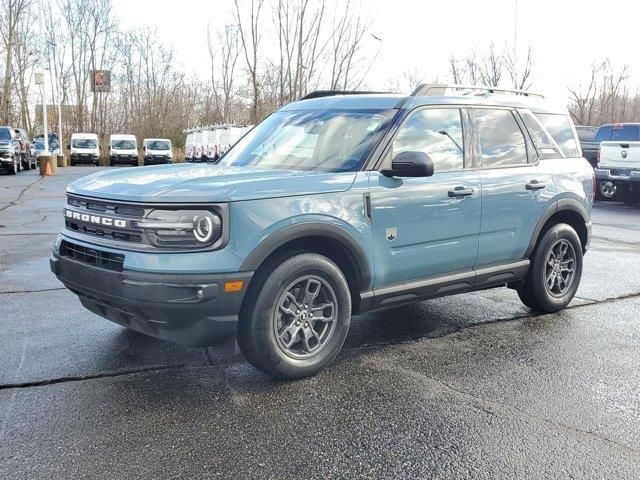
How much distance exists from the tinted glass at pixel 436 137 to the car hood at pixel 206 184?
2.12 ft

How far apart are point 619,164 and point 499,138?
13152 millimetres

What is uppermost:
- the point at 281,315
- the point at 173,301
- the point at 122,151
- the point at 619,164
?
the point at 122,151

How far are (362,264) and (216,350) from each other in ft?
3.68

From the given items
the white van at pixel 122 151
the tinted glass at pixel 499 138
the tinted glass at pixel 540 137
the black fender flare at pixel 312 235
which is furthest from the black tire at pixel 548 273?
the white van at pixel 122 151

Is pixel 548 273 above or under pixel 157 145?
under

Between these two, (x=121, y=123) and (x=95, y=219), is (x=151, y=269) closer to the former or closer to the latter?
(x=95, y=219)

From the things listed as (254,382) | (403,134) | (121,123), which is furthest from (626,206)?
(121,123)

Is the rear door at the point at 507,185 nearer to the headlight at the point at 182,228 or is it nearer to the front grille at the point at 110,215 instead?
the headlight at the point at 182,228

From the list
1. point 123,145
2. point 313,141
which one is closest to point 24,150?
point 123,145

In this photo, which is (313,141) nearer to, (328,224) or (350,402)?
(328,224)

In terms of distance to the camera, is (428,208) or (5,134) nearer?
(428,208)

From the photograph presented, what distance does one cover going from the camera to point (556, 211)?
5.50 meters

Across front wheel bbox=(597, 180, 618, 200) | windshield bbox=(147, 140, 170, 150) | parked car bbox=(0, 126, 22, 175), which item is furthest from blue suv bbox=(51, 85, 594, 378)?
windshield bbox=(147, 140, 170, 150)

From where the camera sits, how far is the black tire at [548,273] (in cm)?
546
